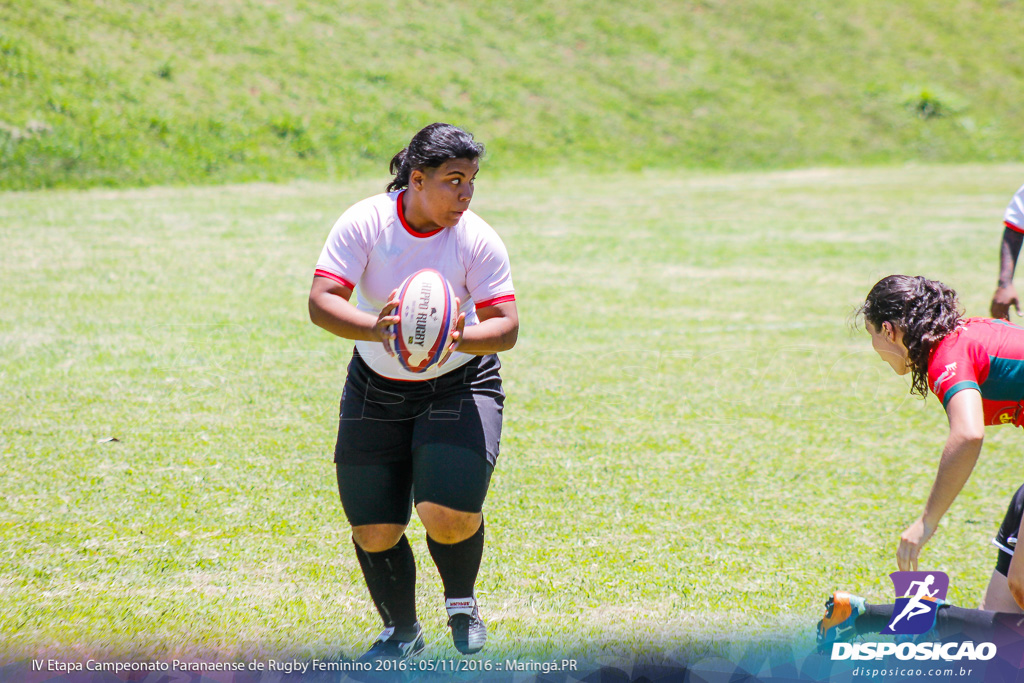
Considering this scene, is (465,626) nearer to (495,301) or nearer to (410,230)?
(495,301)

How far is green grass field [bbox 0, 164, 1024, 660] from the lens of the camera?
445 centimetres

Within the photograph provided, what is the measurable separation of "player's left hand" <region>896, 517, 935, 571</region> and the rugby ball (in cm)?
175

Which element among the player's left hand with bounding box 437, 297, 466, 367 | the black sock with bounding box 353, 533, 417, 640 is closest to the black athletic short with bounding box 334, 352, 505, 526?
the black sock with bounding box 353, 533, 417, 640

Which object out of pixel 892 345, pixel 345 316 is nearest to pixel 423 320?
pixel 345 316

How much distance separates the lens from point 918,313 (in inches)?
139

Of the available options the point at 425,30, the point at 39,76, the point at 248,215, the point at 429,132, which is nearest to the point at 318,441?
the point at 429,132

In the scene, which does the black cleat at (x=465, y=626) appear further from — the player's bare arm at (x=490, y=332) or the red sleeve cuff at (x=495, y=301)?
the red sleeve cuff at (x=495, y=301)

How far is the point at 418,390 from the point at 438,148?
0.96 meters

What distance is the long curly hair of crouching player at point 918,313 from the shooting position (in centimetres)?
352

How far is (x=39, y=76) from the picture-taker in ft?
81.1

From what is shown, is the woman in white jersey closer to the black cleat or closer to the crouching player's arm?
the black cleat

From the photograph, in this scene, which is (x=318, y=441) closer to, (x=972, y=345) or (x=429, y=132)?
(x=429, y=132)

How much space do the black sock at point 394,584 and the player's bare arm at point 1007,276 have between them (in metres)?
4.00

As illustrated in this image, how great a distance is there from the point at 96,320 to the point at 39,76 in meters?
17.4
